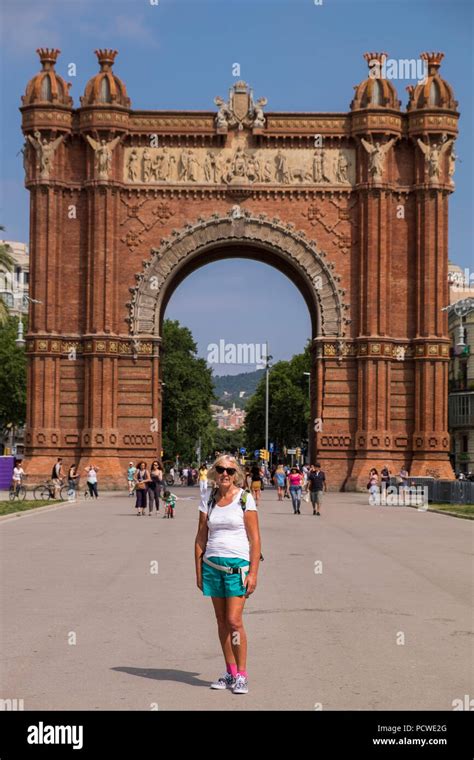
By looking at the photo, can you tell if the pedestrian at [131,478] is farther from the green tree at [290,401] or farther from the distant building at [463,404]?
the green tree at [290,401]

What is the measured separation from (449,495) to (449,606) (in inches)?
1136

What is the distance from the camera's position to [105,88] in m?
50.0

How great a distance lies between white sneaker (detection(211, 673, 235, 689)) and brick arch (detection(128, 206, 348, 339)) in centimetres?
4134

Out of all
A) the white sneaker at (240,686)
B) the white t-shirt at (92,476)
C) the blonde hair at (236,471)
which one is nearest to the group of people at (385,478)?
the white t-shirt at (92,476)

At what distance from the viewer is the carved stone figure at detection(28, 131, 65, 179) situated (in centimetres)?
4984

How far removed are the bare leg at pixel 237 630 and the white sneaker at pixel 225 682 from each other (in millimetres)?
111

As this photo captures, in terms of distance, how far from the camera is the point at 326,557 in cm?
2102

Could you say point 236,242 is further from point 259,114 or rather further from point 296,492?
point 296,492

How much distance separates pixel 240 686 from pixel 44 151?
1697 inches

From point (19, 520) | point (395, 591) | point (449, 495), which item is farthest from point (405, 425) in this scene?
point (395, 591)

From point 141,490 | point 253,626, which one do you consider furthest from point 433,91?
point 253,626

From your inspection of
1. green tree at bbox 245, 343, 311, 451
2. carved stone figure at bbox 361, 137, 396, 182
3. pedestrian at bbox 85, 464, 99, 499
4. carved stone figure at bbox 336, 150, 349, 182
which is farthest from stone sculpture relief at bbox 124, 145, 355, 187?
green tree at bbox 245, 343, 311, 451

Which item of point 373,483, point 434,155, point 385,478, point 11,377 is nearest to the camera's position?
point 373,483
